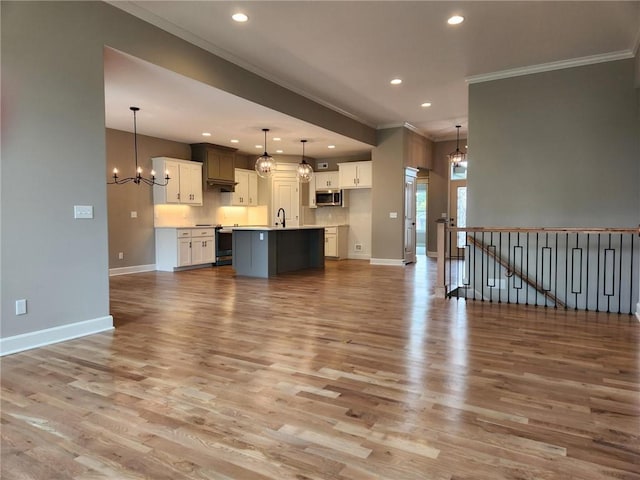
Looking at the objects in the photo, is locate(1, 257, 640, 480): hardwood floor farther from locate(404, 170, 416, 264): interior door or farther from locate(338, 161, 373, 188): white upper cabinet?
locate(338, 161, 373, 188): white upper cabinet

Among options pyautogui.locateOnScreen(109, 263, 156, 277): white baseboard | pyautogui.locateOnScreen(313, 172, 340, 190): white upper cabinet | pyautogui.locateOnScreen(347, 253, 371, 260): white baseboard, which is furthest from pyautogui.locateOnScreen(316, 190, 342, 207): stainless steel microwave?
pyautogui.locateOnScreen(109, 263, 156, 277): white baseboard

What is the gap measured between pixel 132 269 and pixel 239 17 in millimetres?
5724

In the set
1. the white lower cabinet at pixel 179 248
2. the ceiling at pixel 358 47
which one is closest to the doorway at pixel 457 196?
the ceiling at pixel 358 47

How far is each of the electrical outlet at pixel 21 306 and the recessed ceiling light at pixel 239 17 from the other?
3224 mm

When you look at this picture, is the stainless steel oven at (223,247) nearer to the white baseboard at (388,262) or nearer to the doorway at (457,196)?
the white baseboard at (388,262)

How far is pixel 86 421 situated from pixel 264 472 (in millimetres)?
1082

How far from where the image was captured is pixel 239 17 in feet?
13.6

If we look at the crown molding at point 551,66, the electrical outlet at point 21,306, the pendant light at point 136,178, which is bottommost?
the electrical outlet at point 21,306

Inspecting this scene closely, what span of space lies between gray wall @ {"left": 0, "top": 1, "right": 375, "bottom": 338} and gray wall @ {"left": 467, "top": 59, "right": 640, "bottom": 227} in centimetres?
445

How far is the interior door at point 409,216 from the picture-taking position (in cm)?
952

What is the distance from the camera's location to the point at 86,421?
7.08 ft

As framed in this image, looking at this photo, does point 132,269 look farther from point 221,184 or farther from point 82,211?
point 82,211

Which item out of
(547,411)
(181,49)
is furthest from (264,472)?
(181,49)

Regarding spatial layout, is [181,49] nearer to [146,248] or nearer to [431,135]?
[146,248]
